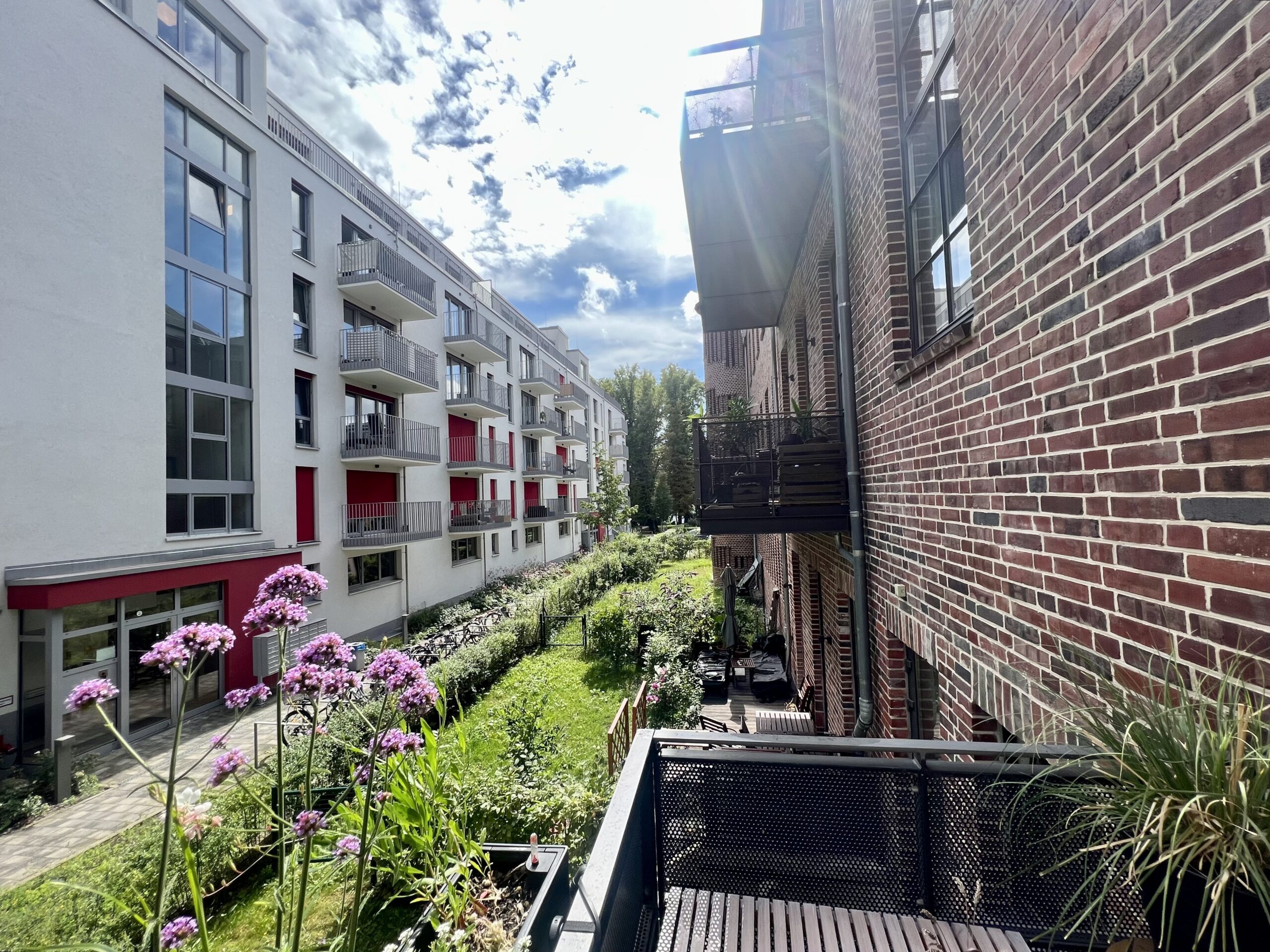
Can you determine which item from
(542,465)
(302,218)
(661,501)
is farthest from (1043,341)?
(661,501)

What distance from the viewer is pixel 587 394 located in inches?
1571

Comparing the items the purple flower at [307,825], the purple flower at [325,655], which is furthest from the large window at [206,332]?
the purple flower at [307,825]

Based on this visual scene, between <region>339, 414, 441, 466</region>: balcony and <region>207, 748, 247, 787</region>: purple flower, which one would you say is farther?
<region>339, 414, 441, 466</region>: balcony

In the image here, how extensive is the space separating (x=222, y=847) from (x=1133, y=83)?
781cm

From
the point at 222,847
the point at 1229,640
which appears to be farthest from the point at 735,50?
the point at 222,847

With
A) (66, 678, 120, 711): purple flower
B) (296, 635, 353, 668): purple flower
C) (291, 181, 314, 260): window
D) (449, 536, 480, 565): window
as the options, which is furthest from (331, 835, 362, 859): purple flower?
(449, 536, 480, 565): window

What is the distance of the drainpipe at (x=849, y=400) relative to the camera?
4133 millimetres

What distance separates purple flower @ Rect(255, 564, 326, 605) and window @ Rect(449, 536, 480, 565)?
60.5 feet

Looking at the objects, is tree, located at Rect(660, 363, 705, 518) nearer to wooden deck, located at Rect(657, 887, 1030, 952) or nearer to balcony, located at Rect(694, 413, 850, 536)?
balcony, located at Rect(694, 413, 850, 536)

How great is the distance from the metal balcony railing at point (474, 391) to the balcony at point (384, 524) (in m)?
5.15

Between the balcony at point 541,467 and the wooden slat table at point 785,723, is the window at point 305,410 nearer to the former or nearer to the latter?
the wooden slat table at point 785,723

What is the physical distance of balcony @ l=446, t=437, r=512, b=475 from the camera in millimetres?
21250

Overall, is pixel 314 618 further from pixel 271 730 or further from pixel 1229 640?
pixel 1229 640

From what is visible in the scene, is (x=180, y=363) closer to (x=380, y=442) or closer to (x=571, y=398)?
(x=380, y=442)
